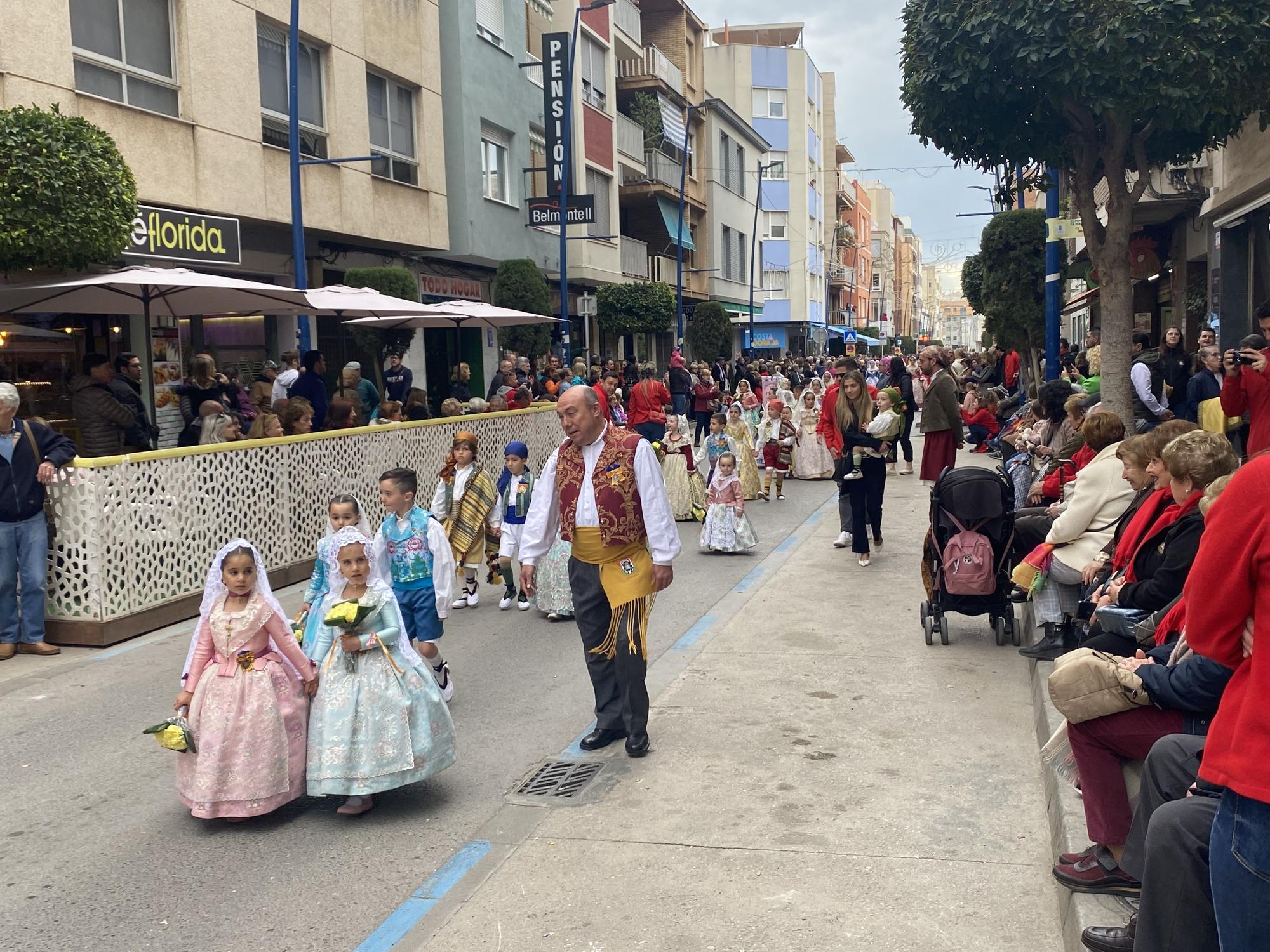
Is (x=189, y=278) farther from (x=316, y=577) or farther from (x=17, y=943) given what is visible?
(x=17, y=943)

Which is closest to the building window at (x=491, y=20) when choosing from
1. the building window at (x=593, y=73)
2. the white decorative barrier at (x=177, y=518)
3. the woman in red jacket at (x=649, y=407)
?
the building window at (x=593, y=73)

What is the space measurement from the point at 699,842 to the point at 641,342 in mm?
37421

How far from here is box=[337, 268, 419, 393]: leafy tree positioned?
17.8 metres

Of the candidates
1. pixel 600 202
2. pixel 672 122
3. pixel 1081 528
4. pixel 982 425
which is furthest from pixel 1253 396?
pixel 672 122

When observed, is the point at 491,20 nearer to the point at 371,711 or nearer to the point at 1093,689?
the point at 371,711

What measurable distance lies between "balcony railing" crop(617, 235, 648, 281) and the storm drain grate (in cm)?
2841

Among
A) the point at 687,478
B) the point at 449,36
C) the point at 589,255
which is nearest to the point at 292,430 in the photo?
Result: the point at 687,478

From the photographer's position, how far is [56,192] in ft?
33.4

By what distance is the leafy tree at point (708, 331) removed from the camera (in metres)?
39.8

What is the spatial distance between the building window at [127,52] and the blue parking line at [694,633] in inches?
407

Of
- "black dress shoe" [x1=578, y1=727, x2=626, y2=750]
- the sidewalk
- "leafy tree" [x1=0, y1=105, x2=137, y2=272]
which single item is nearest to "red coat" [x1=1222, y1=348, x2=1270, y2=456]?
the sidewalk

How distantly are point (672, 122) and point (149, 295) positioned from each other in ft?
105

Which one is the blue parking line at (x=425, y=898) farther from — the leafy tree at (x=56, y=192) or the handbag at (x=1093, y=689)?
the leafy tree at (x=56, y=192)

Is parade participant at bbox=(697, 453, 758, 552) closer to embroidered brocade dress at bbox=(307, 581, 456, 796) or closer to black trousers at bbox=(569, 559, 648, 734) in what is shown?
black trousers at bbox=(569, 559, 648, 734)
